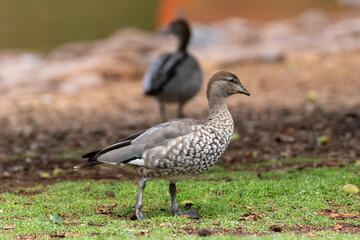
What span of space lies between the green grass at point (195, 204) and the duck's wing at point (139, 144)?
2.05 feet

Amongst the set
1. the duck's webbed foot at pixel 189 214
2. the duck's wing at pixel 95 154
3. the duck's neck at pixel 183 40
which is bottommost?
the duck's webbed foot at pixel 189 214

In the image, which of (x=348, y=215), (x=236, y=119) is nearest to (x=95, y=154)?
(x=348, y=215)

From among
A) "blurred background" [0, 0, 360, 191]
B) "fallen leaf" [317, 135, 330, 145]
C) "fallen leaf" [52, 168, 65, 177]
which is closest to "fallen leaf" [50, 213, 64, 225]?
"blurred background" [0, 0, 360, 191]

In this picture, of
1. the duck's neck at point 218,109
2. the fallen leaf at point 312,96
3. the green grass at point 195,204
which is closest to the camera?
the green grass at point 195,204

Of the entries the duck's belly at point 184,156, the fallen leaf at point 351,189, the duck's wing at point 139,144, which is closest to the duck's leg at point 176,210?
the duck's belly at point 184,156

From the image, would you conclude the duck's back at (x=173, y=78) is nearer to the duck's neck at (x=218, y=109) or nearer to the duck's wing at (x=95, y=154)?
the duck's neck at (x=218, y=109)

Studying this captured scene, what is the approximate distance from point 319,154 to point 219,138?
3.92 meters

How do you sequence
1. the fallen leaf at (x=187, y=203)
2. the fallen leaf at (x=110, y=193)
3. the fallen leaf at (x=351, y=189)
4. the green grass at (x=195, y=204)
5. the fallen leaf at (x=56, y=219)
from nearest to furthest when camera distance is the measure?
the green grass at (x=195, y=204) → the fallen leaf at (x=56, y=219) → the fallen leaf at (x=187, y=203) → the fallen leaf at (x=351, y=189) → the fallen leaf at (x=110, y=193)

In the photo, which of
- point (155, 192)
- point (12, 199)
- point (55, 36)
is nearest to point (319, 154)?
point (155, 192)

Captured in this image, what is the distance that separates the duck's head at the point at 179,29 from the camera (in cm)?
1256

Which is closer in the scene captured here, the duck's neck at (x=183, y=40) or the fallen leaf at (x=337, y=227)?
the fallen leaf at (x=337, y=227)

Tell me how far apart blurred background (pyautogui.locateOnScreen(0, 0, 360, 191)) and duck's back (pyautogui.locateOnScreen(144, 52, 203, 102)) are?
111cm

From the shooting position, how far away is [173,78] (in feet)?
37.0

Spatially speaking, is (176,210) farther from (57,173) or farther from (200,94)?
(200,94)
